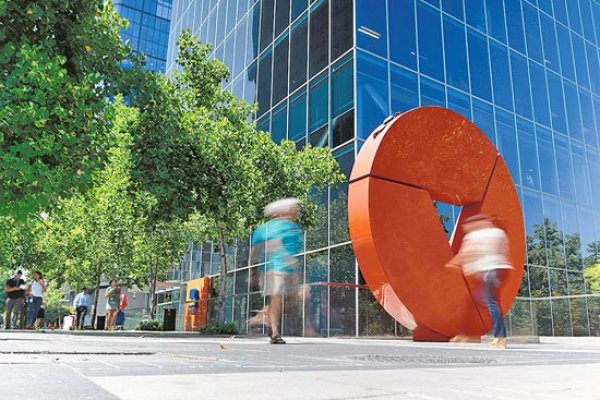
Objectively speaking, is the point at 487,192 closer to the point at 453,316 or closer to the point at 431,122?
the point at 431,122

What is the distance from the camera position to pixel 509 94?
20641 mm

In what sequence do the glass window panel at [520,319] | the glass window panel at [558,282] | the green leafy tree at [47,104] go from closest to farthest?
the green leafy tree at [47,104] → the glass window panel at [520,319] → the glass window panel at [558,282]

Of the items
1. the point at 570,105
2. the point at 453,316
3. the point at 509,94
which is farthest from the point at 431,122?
the point at 570,105

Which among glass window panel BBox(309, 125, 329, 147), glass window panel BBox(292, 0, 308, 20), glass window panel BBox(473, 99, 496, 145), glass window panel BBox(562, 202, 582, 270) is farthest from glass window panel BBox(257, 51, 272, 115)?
glass window panel BBox(562, 202, 582, 270)

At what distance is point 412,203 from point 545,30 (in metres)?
20.1

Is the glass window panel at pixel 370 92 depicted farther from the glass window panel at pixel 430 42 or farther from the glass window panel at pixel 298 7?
the glass window panel at pixel 298 7

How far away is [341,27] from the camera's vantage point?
651 inches

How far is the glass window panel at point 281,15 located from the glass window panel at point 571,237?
46.3ft

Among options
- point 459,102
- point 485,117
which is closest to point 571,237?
point 485,117

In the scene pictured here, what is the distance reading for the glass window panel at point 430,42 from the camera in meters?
17.6

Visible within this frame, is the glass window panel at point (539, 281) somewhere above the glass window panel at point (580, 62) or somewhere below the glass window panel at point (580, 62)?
below

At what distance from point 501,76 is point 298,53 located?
27.8 feet

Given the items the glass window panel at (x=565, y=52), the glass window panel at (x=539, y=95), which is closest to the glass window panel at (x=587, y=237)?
the glass window panel at (x=539, y=95)

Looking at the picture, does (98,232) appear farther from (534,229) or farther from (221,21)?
(534,229)
